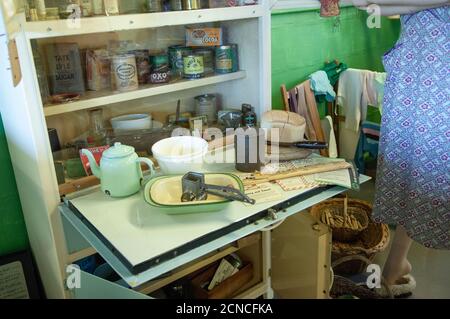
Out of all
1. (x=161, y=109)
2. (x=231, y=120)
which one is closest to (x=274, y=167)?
(x=231, y=120)

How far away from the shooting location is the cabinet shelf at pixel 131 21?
1.02 meters

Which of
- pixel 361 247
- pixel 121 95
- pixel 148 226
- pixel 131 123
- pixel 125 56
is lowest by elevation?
pixel 361 247

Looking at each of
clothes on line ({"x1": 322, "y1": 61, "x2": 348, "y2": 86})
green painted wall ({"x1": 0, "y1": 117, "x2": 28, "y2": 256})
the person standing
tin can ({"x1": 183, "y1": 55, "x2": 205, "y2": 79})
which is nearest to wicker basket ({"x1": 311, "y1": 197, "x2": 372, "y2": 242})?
the person standing

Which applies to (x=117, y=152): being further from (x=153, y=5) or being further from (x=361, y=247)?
(x=361, y=247)

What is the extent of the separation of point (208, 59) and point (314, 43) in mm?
880

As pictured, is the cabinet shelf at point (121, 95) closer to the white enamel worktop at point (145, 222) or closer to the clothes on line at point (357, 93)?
the white enamel worktop at point (145, 222)

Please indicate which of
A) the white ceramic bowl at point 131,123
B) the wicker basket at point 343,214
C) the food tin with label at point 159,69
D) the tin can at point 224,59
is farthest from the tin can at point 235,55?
the wicker basket at point 343,214

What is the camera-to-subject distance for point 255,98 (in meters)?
1.55

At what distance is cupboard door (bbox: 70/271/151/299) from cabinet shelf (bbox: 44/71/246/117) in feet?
1.55

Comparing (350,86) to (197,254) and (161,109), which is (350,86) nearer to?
(161,109)

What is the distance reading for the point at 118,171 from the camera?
1.10 metres

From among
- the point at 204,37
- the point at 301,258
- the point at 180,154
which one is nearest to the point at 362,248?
the point at 301,258

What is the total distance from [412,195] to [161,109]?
1044 millimetres

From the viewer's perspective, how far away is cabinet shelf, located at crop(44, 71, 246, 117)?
1180 millimetres
